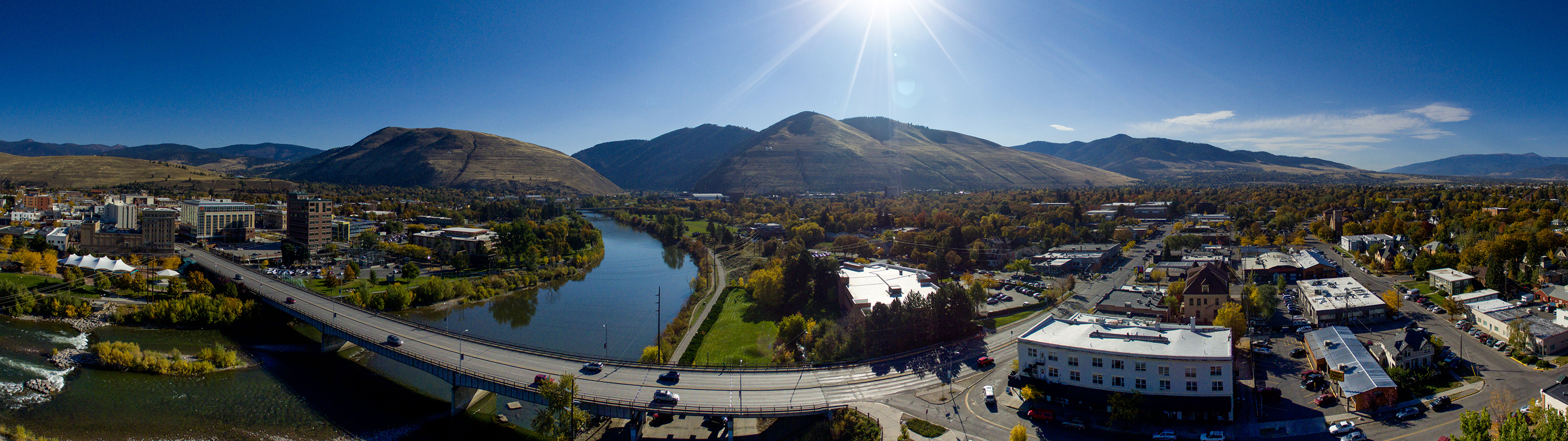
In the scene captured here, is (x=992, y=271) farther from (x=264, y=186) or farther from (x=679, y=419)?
(x=264, y=186)

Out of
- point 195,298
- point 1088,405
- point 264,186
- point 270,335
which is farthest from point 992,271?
point 264,186

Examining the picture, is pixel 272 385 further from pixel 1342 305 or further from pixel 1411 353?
pixel 1342 305

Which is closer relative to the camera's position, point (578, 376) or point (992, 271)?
point (578, 376)

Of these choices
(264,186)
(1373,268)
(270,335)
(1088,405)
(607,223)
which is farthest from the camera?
(264,186)

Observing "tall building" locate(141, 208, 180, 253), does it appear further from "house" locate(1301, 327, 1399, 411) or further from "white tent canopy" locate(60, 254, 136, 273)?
"house" locate(1301, 327, 1399, 411)

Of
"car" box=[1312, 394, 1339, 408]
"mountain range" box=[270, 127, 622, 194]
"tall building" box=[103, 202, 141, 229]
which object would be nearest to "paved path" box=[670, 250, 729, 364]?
"car" box=[1312, 394, 1339, 408]

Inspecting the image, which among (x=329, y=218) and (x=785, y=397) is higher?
(x=329, y=218)
